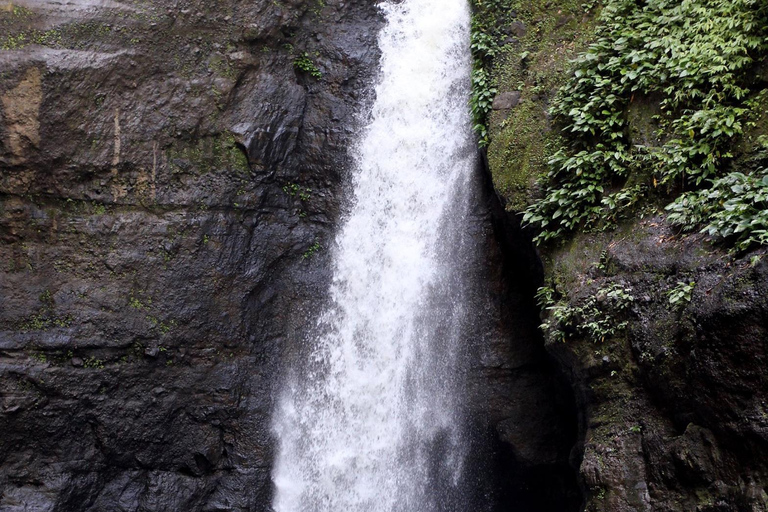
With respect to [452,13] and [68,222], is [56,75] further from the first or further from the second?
[452,13]

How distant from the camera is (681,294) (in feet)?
17.6

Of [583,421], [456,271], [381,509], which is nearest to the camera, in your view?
[583,421]

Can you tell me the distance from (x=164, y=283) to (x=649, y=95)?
7.58 meters

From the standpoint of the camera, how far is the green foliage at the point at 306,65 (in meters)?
10.4

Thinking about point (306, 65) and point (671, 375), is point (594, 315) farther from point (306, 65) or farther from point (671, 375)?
point (306, 65)

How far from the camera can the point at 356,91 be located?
35.1 feet

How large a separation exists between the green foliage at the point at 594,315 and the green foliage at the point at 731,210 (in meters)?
0.99

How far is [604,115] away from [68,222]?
26.6ft

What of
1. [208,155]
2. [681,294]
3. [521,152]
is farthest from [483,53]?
[681,294]

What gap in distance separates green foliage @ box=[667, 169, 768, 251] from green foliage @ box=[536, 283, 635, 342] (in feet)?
3.24

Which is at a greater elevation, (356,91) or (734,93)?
(356,91)

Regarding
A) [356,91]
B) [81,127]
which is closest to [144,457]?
[81,127]

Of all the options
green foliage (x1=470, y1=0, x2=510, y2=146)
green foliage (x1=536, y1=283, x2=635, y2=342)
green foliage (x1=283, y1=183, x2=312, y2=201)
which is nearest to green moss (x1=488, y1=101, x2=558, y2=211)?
green foliage (x1=470, y1=0, x2=510, y2=146)

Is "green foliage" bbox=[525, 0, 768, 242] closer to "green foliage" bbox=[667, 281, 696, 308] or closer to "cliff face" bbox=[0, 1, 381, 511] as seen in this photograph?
"green foliage" bbox=[667, 281, 696, 308]
